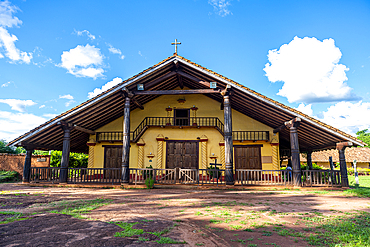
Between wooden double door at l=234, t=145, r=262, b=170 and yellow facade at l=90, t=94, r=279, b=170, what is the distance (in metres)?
0.30

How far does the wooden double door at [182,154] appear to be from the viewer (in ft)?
53.1

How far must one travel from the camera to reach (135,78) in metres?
12.0

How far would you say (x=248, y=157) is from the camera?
15922 mm

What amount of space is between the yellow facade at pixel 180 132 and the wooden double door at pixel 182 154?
11.8 inches

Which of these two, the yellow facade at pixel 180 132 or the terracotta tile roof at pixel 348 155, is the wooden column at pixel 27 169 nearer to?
the yellow facade at pixel 180 132

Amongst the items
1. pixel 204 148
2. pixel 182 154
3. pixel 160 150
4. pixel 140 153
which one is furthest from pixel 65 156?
pixel 204 148

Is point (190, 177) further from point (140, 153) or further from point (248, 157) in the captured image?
point (248, 157)

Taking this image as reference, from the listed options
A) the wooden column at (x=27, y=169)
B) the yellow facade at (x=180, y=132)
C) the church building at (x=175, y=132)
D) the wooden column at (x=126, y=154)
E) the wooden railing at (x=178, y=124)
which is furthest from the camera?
the yellow facade at (x=180, y=132)

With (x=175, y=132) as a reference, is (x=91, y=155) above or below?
below

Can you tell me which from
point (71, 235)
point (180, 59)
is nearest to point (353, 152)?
point (180, 59)

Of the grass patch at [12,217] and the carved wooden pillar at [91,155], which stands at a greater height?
the carved wooden pillar at [91,155]

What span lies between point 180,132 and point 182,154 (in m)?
1.65

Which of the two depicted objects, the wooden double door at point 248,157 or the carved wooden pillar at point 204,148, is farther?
the carved wooden pillar at point 204,148

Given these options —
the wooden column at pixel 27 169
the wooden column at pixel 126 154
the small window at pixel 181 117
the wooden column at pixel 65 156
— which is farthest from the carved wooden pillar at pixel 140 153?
the wooden column at pixel 27 169
